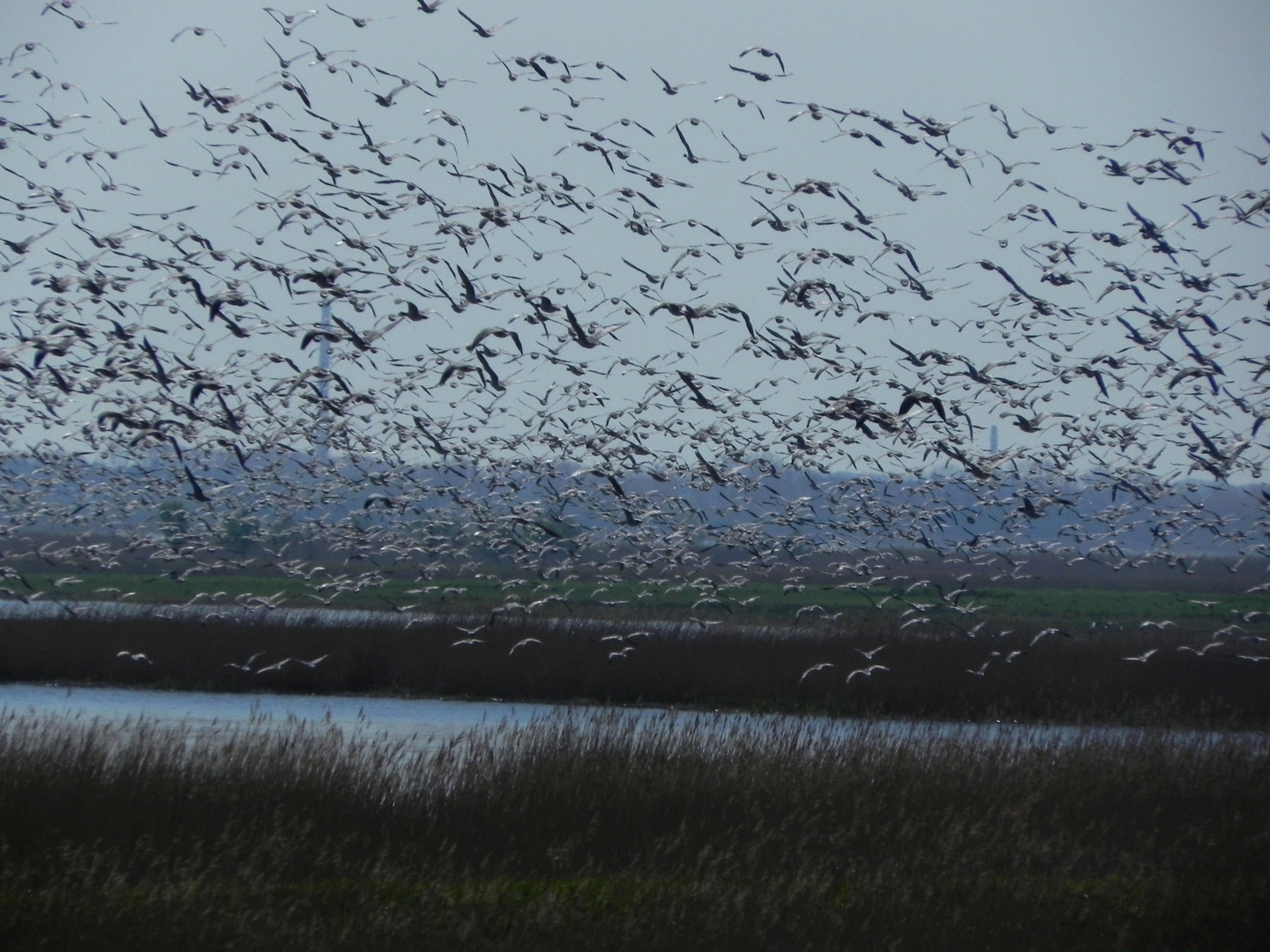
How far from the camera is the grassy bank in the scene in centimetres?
1028

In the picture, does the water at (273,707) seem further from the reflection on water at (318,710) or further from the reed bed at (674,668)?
the reed bed at (674,668)

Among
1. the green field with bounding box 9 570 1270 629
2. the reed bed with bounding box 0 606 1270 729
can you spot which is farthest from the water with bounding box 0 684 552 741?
the green field with bounding box 9 570 1270 629

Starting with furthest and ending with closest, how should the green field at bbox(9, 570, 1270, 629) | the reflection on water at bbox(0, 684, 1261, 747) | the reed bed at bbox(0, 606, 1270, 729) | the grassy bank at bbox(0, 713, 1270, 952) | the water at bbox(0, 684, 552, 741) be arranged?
the green field at bbox(9, 570, 1270, 629) < the reed bed at bbox(0, 606, 1270, 729) < the water at bbox(0, 684, 552, 741) < the reflection on water at bbox(0, 684, 1261, 747) < the grassy bank at bbox(0, 713, 1270, 952)

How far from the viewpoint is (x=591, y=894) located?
1107 centimetres

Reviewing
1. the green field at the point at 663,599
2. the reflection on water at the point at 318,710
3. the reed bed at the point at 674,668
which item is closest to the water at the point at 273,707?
the reflection on water at the point at 318,710

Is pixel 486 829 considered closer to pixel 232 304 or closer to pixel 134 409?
pixel 232 304

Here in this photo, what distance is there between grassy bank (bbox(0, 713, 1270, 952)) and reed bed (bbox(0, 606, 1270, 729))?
9.76 meters

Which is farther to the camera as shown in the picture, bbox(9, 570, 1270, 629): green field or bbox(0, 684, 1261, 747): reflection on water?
bbox(9, 570, 1270, 629): green field

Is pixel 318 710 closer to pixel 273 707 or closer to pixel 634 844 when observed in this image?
pixel 273 707

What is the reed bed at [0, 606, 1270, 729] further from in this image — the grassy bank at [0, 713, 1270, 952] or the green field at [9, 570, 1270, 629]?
the grassy bank at [0, 713, 1270, 952]

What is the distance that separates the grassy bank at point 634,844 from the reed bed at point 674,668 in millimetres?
9757

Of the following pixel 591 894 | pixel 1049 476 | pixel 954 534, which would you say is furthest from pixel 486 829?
pixel 954 534

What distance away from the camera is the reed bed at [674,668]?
87.3ft

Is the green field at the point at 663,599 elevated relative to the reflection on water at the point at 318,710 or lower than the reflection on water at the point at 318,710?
elevated
